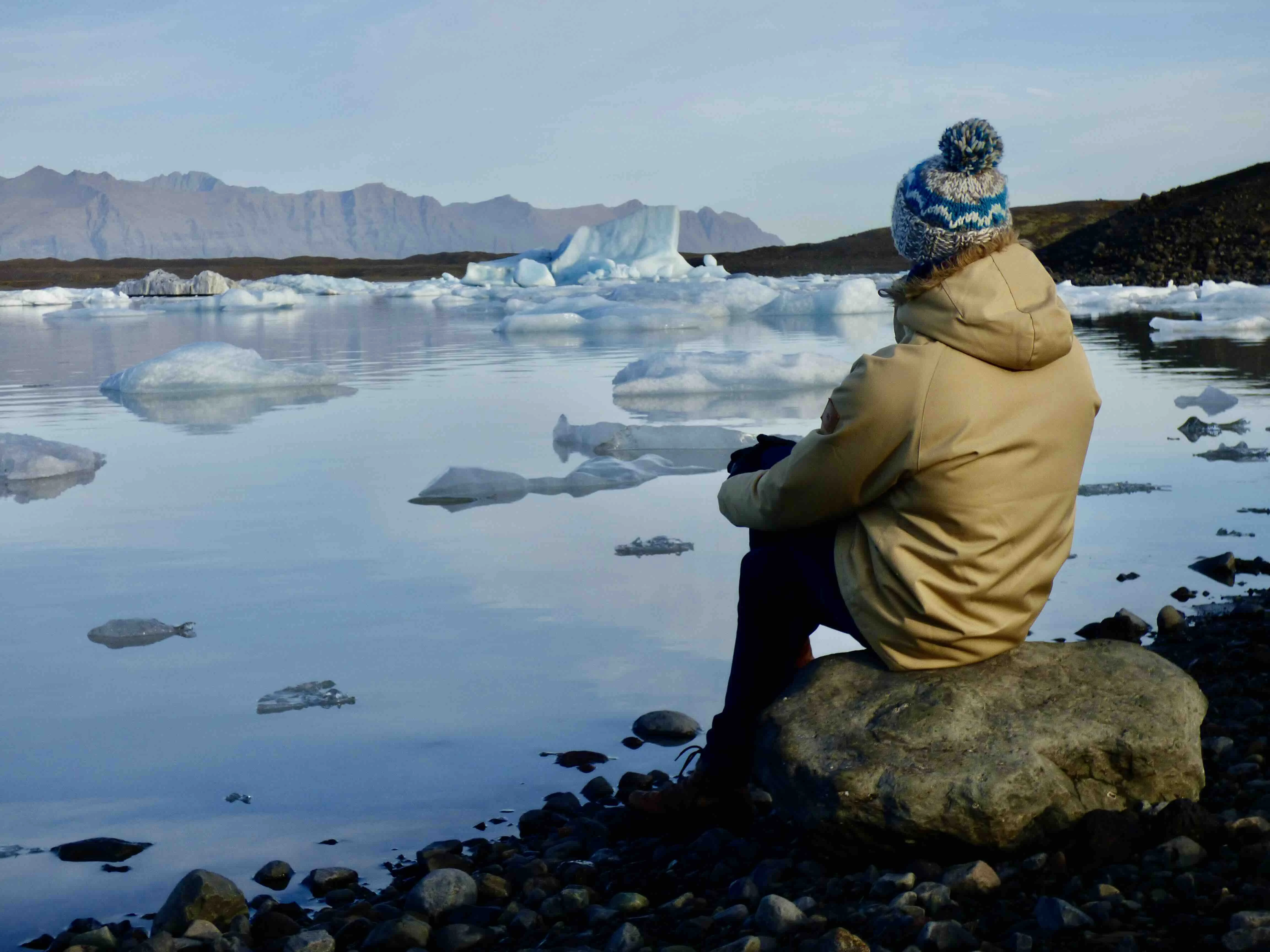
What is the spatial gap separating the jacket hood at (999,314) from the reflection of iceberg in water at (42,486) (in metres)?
4.72

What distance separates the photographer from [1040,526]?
2.09 meters

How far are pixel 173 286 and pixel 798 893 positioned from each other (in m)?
Answer: 41.9

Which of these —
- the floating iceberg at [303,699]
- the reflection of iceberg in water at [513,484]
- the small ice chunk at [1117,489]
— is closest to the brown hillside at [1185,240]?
the small ice chunk at [1117,489]

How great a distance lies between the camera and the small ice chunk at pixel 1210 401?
7.66 meters

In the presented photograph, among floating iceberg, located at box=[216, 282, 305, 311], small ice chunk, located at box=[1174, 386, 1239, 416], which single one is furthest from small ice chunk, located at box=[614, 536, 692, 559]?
floating iceberg, located at box=[216, 282, 305, 311]

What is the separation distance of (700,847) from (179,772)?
1151 millimetres

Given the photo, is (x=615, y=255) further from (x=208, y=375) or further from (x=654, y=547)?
(x=654, y=547)

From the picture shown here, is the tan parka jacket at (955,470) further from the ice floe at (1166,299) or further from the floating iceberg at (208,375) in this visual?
the ice floe at (1166,299)

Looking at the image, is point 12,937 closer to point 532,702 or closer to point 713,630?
point 532,702

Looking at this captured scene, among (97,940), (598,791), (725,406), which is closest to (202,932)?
(97,940)

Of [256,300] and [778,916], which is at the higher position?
[256,300]

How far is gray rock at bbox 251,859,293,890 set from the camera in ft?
7.27

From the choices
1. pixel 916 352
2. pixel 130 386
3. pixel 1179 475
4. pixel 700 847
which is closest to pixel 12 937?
pixel 700 847

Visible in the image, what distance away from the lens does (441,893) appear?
2.07 meters
